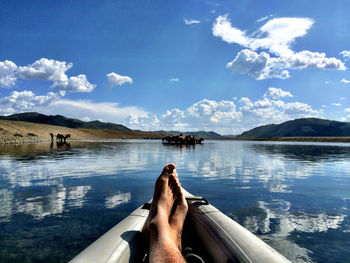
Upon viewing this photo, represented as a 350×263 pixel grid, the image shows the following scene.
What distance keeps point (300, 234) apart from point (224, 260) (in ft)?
10.3

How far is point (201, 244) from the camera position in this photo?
13.3ft

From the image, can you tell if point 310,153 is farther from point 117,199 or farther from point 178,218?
point 178,218

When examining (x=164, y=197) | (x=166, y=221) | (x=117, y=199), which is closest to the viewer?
(x=166, y=221)

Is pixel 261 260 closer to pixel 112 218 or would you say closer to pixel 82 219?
pixel 112 218

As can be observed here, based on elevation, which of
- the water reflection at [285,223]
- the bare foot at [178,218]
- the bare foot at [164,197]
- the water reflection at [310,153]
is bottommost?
the water reflection at [285,223]

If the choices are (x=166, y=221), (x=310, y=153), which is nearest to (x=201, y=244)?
(x=166, y=221)

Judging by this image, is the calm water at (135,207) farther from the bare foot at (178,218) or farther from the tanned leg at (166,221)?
the bare foot at (178,218)

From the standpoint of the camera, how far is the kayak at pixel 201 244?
116 inches

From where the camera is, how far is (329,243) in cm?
483

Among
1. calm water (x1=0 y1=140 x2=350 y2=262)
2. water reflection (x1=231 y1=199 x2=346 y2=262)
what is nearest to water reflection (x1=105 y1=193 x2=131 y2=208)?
calm water (x1=0 y1=140 x2=350 y2=262)

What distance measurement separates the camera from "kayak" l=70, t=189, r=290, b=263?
2953mm

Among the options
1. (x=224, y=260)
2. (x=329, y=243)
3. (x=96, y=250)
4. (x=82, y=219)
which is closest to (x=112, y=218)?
(x=82, y=219)

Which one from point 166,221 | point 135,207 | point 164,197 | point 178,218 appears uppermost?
point 164,197

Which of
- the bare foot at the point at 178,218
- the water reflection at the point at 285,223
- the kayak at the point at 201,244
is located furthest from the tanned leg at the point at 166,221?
the water reflection at the point at 285,223
